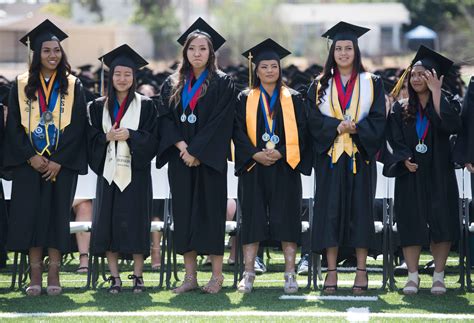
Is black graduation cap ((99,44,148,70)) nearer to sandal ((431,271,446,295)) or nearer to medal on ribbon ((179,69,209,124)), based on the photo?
medal on ribbon ((179,69,209,124))

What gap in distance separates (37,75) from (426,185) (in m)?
3.28

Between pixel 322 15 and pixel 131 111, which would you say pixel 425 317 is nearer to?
pixel 131 111

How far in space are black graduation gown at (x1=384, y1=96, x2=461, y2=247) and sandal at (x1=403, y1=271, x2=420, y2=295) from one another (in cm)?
26

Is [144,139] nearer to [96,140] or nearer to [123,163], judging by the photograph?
[123,163]

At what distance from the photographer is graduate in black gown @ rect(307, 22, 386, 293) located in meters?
9.23

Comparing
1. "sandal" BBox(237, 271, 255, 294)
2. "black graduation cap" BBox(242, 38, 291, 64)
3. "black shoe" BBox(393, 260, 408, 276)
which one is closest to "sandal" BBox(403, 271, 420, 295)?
"black shoe" BBox(393, 260, 408, 276)

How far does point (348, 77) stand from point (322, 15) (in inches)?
2748

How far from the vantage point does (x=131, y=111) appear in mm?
9547

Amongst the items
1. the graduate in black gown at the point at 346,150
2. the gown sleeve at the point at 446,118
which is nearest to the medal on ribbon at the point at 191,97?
the graduate in black gown at the point at 346,150

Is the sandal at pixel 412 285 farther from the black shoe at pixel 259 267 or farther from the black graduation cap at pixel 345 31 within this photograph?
the black graduation cap at pixel 345 31

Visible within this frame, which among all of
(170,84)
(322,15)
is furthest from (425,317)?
(322,15)

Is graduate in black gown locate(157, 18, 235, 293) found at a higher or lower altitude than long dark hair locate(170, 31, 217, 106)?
lower

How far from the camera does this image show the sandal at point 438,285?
367 inches

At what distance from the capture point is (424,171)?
9406mm
